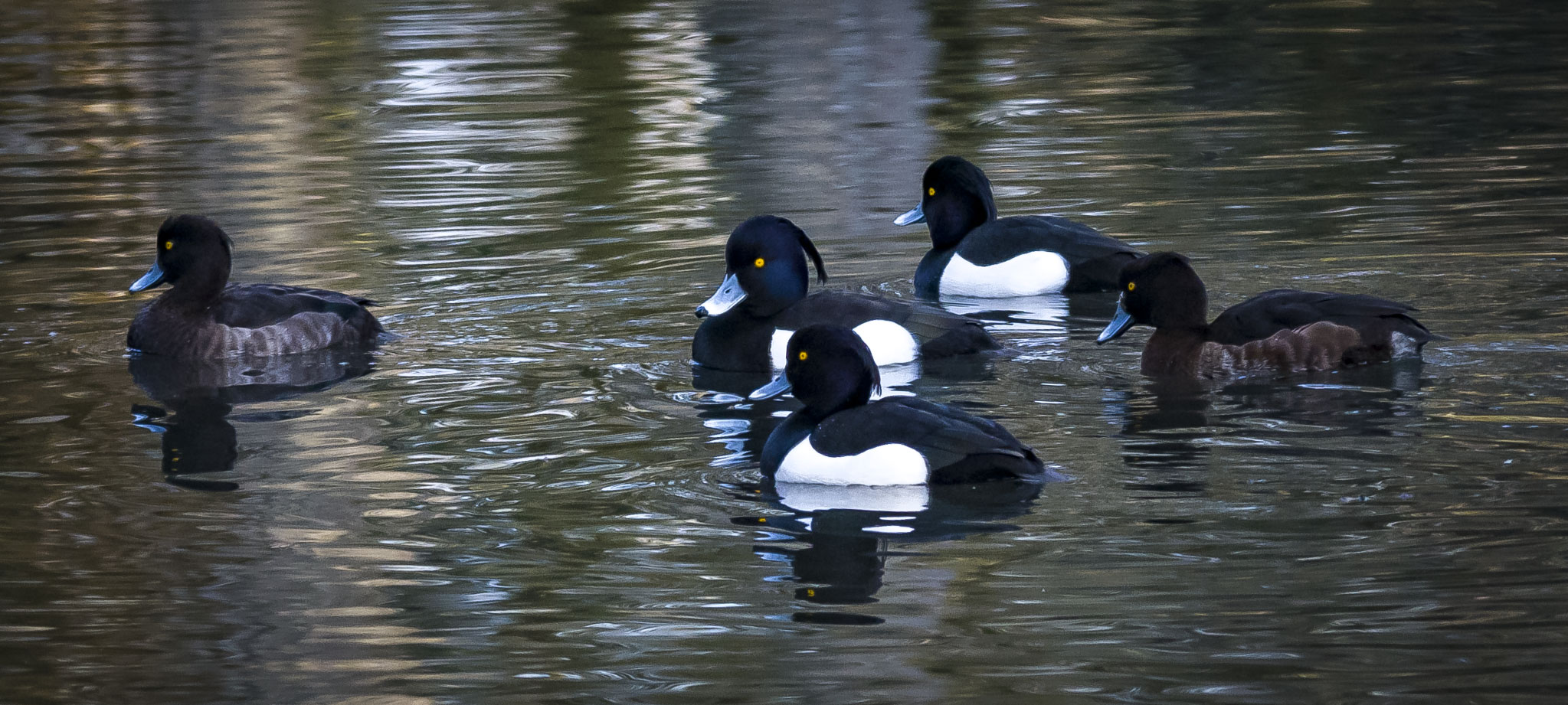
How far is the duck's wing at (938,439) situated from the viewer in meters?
6.80

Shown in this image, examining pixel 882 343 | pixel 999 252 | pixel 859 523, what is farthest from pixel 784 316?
pixel 859 523

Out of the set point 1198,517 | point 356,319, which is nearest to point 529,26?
point 356,319

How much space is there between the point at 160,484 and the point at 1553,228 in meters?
7.92

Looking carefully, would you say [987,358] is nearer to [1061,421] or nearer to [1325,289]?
[1061,421]

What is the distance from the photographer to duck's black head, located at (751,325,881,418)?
7.26 metres

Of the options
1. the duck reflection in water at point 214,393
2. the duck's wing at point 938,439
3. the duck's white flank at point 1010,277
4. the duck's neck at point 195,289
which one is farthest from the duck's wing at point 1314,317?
the duck's neck at point 195,289

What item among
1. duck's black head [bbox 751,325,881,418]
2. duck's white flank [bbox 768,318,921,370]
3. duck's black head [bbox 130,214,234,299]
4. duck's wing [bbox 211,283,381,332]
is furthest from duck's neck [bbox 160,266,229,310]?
duck's black head [bbox 751,325,881,418]

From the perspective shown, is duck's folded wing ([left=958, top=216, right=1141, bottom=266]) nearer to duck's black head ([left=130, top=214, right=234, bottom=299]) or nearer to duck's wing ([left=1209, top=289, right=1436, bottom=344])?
duck's wing ([left=1209, top=289, right=1436, bottom=344])

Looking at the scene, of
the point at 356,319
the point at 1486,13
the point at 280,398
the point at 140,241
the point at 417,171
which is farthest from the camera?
the point at 1486,13

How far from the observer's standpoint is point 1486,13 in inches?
951

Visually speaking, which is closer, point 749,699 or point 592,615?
point 749,699

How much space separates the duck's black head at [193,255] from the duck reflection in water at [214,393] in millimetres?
427

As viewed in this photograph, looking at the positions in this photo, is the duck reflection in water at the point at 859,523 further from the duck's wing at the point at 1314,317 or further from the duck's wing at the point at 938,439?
the duck's wing at the point at 1314,317

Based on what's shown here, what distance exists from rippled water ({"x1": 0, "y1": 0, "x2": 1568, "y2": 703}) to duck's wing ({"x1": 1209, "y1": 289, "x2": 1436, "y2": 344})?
0.19 metres
